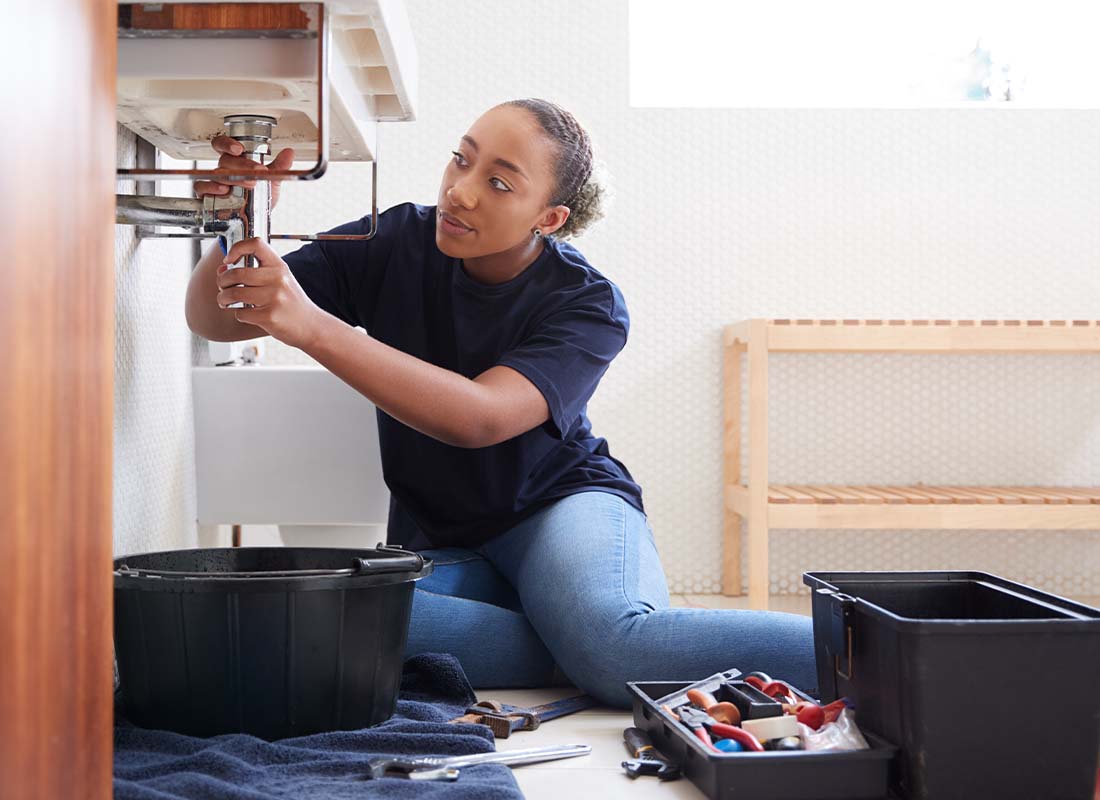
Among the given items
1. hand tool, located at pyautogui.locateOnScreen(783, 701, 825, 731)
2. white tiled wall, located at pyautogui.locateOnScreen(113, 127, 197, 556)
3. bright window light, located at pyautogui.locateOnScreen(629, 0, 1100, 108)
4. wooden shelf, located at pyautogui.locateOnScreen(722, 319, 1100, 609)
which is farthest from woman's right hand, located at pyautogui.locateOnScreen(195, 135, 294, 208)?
bright window light, located at pyautogui.locateOnScreen(629, 0, 1100, 108)

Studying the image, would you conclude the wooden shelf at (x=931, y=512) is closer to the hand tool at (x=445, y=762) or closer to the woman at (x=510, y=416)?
the woman at (x=510, y=416)

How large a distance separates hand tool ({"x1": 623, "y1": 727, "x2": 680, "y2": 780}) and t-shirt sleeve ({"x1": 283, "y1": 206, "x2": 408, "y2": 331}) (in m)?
0.85

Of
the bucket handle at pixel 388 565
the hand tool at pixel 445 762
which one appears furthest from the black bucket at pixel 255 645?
the hand tool at pixel 445 762

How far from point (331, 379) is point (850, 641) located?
111 cm

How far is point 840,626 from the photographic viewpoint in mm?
1258

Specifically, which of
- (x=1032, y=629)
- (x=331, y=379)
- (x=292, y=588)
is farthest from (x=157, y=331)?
(x=1032, y=629)

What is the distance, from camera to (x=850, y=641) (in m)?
1.26

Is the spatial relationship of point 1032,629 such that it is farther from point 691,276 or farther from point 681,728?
point 691,276

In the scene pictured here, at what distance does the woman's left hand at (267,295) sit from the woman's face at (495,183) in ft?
1.49

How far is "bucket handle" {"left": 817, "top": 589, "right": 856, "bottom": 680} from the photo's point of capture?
1.25 metres

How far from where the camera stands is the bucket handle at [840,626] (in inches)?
49.2

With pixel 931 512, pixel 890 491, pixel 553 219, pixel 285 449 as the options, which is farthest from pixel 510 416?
pixel 890 491

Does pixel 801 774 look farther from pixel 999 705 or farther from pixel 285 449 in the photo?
pixel 285 449

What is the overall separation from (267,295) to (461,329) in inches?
23.6
